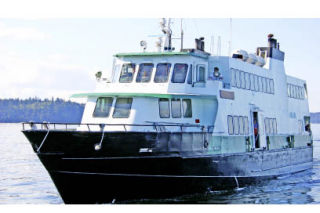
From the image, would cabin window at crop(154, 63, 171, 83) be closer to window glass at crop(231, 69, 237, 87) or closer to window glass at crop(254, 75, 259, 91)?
window glass at crop(231, 69, 237, 87)

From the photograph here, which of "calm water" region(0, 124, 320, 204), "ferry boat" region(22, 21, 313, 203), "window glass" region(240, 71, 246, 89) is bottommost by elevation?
"calm water" region(0, 124, 320, 204)

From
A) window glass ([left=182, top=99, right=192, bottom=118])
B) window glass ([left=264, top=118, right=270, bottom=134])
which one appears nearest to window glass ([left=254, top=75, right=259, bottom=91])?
window glass ([left=264, top=118, right=270, bottom=134])

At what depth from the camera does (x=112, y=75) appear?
69.5 feet

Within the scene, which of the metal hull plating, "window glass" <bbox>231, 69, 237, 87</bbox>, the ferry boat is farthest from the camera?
"window glass" <bbox>231, 69, 237, 87</bbox>

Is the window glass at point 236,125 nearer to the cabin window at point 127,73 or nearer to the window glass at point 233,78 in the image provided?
the window glass at point 233,78

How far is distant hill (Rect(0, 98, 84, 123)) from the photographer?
124 meters

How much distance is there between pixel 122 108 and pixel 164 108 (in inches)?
56.3

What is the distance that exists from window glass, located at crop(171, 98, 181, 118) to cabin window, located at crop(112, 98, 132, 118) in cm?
151

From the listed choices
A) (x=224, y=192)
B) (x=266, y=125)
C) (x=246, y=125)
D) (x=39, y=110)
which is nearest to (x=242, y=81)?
(x=246, y=125)

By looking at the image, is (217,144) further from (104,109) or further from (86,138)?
(86,138)

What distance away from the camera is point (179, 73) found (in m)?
20.2

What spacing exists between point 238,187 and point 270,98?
585cm

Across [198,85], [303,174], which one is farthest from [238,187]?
[303,174]

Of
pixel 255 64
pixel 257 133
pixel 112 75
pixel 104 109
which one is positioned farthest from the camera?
pixel 255 64
